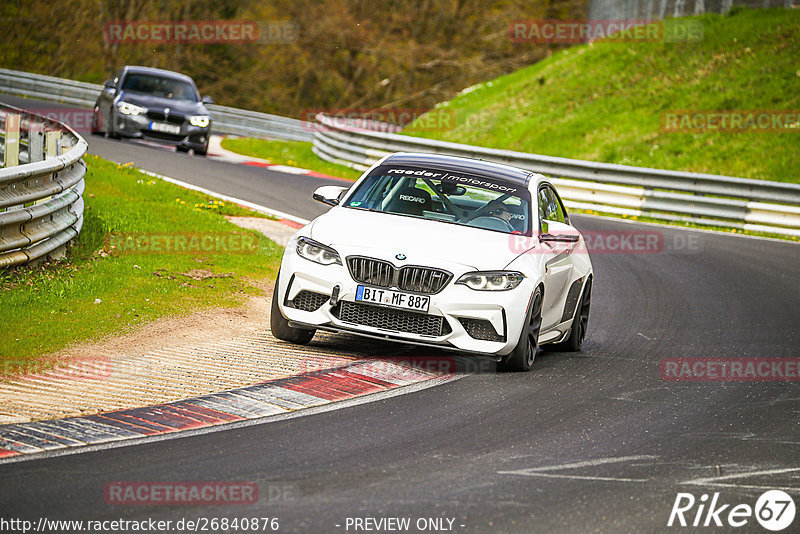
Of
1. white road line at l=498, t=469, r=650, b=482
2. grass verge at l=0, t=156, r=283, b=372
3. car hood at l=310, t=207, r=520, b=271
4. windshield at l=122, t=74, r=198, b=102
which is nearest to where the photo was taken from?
white road line at l=498, t=469, r=650, b=482

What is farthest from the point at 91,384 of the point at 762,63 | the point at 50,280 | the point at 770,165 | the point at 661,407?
the point at 762,63

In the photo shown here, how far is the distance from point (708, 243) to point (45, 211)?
12346 millimetres

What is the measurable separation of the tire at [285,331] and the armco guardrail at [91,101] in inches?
1128

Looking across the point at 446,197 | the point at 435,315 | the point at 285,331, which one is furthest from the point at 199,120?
the point at 435,315

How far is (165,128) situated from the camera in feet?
80.7

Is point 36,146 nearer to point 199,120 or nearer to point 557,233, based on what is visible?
point 557,233

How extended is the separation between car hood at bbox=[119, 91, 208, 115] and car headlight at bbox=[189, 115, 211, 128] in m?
0.09

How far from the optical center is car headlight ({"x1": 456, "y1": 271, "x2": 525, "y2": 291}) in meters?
8.38

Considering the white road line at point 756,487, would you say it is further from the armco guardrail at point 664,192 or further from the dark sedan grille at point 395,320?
the armco guardrail at point 664,192

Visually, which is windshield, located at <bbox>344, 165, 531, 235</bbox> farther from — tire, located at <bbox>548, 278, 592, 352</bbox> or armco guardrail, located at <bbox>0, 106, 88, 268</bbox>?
armco guardrail, located at <bbox>0, 106, 88, 268</bbox>

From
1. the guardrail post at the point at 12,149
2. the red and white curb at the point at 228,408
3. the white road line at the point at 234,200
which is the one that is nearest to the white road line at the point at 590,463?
the red and white curb at the point at 228,408

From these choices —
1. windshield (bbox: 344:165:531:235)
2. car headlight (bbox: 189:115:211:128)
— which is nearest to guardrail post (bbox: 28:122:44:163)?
windshield (bbox: 344:165:531:235)

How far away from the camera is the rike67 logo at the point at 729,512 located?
5477 millimetres

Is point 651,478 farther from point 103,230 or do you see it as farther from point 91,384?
point 103,230
